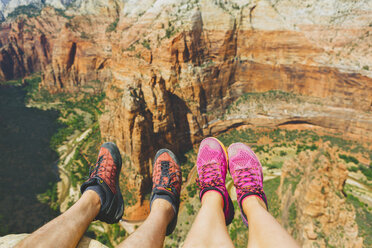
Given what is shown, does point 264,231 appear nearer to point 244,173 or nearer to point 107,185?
point 244,173

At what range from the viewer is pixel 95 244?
15.3ft

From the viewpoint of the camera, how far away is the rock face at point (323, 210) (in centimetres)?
1344

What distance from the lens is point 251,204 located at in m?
6.14

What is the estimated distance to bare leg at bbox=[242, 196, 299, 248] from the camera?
159 inches

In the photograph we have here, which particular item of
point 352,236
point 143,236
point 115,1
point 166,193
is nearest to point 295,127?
point 352,236

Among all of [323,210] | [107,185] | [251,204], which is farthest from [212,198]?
[323,210]

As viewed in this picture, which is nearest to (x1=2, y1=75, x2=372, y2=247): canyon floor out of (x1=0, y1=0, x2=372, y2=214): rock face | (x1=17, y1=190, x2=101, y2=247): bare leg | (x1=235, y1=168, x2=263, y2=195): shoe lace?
(x1=0, y1=0, x2=372, y2=214): rock face

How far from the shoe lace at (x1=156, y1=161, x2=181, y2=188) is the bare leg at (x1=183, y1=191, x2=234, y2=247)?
5.97 feet

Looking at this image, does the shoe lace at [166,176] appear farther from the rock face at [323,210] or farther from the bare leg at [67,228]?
the rock face at [323,210]

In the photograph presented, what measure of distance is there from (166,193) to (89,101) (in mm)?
64495

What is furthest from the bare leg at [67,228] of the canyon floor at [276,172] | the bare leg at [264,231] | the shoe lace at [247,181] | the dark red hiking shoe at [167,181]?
the canyon floor at [276,172]

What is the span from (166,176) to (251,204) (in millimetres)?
3461

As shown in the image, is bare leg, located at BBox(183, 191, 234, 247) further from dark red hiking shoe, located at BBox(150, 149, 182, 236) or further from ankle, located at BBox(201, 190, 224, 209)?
dark red hiking shoe, located at BBox(150, 149, 182, 236)

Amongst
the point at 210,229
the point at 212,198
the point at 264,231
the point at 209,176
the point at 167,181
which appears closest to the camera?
the point at 264,231
